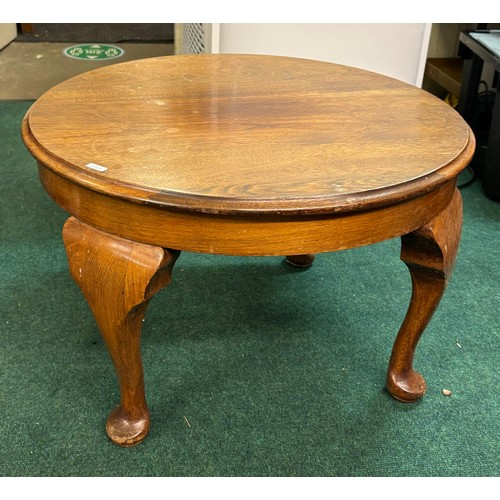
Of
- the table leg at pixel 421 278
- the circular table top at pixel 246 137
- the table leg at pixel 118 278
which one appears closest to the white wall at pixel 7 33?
the circular table top at pixel 246 137

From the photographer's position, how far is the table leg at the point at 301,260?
5.46 ft

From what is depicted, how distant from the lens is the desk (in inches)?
80.9

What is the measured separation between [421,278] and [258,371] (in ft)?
1.39

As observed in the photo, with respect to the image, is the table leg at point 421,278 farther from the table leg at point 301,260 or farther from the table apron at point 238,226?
the table leg at point 301,260

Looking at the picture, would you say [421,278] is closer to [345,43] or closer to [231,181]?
[231,181]

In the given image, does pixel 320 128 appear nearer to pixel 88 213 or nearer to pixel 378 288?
pixel 88 213

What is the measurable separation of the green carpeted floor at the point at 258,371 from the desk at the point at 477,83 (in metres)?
0.38

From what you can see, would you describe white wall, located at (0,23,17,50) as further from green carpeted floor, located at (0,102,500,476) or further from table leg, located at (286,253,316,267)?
table leg, located at (286,253,316,267)

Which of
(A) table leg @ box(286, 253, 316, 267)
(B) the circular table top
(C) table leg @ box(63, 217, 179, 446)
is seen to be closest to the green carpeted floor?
(A) table leg @ box(286, 253, 316, 267)

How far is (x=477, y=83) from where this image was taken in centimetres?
231

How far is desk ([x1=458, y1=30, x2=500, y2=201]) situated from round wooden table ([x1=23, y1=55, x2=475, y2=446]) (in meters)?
0.96

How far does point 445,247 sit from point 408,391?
360 millimetres

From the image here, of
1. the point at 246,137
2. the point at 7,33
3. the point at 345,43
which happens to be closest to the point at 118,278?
the point at 246,137

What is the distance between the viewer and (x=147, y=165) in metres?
0.91
